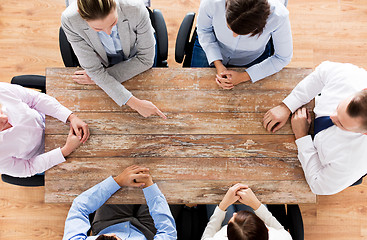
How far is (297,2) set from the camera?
105 inches

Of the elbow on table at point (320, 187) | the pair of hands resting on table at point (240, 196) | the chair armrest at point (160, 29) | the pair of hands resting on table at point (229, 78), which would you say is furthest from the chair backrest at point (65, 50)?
the elbow on table at point (320, 187)

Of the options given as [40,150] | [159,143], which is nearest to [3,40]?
[40,150]

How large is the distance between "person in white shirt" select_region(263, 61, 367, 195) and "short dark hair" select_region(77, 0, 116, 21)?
1.03 m

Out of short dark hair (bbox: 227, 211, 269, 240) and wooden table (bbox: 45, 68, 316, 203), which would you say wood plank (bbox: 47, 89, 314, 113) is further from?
short dark hair (bbox: 227, 211, 269, 240)

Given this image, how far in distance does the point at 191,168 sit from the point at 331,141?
77cm

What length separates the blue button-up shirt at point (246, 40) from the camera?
1.57m

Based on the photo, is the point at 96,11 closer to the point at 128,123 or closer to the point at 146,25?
the point at 146,25

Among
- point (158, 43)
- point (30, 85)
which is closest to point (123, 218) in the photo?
point (30, 85)

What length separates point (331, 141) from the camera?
5.00 feet

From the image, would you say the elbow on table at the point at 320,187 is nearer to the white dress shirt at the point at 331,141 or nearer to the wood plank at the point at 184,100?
the white dress shirt at the point at 331,141

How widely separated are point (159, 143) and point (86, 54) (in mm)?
640

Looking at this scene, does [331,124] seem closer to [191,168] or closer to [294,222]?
[294,222]

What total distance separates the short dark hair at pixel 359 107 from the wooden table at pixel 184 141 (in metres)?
0.41

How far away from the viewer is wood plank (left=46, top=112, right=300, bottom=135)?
1688 mm
